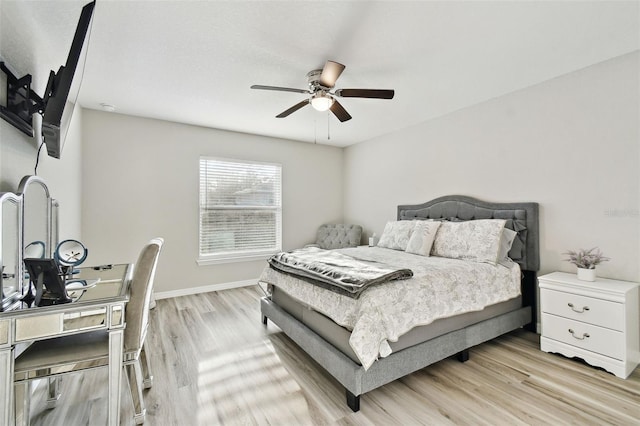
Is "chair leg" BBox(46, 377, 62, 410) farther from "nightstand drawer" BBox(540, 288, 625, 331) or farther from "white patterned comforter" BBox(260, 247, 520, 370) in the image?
"nightstand drawer" BBox(540, 288, 625, 331)

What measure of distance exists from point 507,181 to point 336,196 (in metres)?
3.12

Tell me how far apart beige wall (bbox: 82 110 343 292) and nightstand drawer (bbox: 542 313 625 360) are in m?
3.75

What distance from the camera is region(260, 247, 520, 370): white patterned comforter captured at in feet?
5.88

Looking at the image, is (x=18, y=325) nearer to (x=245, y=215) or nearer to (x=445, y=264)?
(x=445, y=264)

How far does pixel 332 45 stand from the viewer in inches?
86.5

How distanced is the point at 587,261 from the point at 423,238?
4.61 feet

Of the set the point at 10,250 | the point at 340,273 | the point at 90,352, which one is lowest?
the point at 90,352

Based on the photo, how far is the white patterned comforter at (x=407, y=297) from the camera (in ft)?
5.88

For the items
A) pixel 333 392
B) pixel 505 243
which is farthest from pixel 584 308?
pixel 333 392

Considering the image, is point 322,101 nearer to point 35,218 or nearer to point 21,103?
point 21,103

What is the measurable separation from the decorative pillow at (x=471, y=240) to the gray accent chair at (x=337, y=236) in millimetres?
1840

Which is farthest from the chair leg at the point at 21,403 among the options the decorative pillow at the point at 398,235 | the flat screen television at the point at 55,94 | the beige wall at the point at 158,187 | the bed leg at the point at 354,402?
the decorative pillow at the point at 398,235

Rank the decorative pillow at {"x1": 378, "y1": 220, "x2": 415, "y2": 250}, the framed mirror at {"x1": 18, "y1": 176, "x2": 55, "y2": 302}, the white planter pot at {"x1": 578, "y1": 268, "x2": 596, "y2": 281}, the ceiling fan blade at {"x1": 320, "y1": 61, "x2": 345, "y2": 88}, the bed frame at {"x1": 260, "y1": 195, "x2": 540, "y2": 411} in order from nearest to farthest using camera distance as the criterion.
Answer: the framed mirror at {"x1": 18, "y1": 176, "x2": 55, "y2": 302} → the bed frame at {"x1": 260, "y1": 195, "x2": 540, "y2": 411} → the ceiling fan blade at {"x1": 320, "y1": 61, "x2": 345, "y2": 88} → the white planter pot at {"x1": 578, "y1": 268, "x2": 596, "y2": 281} → the decorative pillow at {"x1": 378, "y1": 220, "x2": 415, "y2": 250}

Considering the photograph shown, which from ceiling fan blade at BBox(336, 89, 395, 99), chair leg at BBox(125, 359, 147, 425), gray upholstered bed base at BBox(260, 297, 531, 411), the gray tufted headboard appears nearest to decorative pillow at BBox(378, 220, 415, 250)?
the gray tufted headboard
